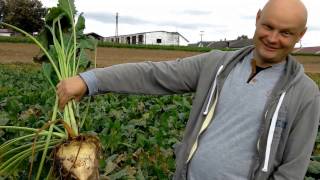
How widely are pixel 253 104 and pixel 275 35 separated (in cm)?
32

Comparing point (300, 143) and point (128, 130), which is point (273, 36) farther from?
point (128, 130)

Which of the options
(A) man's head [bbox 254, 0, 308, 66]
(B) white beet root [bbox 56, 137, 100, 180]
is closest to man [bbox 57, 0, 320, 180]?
(A) man's head [bbox 254, 0, 308, 66]

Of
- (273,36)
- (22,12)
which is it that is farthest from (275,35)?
(22,12)

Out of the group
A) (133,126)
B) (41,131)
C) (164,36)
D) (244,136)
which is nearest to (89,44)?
(41,131)

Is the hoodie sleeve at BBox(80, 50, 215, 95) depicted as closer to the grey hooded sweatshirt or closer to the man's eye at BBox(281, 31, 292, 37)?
the grey hooded sweatshirt

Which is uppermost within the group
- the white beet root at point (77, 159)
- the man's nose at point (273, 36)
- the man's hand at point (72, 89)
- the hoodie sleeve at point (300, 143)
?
the man's nose at point (273, 36)

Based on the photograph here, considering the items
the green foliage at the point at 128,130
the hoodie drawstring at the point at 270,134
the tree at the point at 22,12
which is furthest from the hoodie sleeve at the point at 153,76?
the tree at the point at 22,12

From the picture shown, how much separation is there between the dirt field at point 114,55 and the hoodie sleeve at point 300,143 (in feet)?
101

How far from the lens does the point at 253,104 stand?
8.25ft

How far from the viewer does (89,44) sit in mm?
3822

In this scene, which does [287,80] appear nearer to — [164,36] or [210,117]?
[210,117]

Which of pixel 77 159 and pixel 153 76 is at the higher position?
pixel 153 76

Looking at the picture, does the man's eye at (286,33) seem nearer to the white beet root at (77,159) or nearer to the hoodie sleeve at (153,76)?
the hoodie sleeve at (153,76)

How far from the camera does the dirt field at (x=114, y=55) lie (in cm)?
3369
